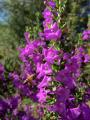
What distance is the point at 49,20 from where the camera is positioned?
404 cm

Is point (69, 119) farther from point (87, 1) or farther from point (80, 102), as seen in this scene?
point (87, 1)

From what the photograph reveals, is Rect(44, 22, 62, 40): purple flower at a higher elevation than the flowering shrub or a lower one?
higher

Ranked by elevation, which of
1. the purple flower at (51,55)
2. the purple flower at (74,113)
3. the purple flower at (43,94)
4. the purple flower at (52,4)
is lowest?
the purple flower at (74,113)

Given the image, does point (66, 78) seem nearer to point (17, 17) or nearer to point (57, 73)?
point (57, 73)

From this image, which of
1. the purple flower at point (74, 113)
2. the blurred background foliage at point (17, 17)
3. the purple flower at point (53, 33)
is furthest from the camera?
the blurred background foliage at point (17, 17)

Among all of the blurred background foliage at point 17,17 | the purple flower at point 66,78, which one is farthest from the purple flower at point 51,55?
the blurred background foliage at point 17,17

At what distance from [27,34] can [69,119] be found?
1.07m

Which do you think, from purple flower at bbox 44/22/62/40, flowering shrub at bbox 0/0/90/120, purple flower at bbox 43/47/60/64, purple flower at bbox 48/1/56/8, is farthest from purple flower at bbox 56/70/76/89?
purple flower at bbox 48/1/56/8

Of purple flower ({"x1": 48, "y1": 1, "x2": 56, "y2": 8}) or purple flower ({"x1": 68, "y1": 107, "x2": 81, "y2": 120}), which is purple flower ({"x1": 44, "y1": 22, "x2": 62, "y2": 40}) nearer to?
purple flower ({"x1": 48, "y1": 1, "x2": 56, "y2": 8})

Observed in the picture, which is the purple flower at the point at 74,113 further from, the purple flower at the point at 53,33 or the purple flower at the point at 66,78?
the purple flower at the point at 53,33

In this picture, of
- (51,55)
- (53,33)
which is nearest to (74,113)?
(51,55)

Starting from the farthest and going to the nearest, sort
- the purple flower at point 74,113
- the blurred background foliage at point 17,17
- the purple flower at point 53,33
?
1. the blurred background foliage at point 17,17
2. the purple flower at point 74,113
3. the purple flower at point 53,33

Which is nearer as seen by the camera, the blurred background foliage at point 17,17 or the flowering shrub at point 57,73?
the flowering shrub at point 57,73

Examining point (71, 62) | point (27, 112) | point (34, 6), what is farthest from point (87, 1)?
point (71, 62)
